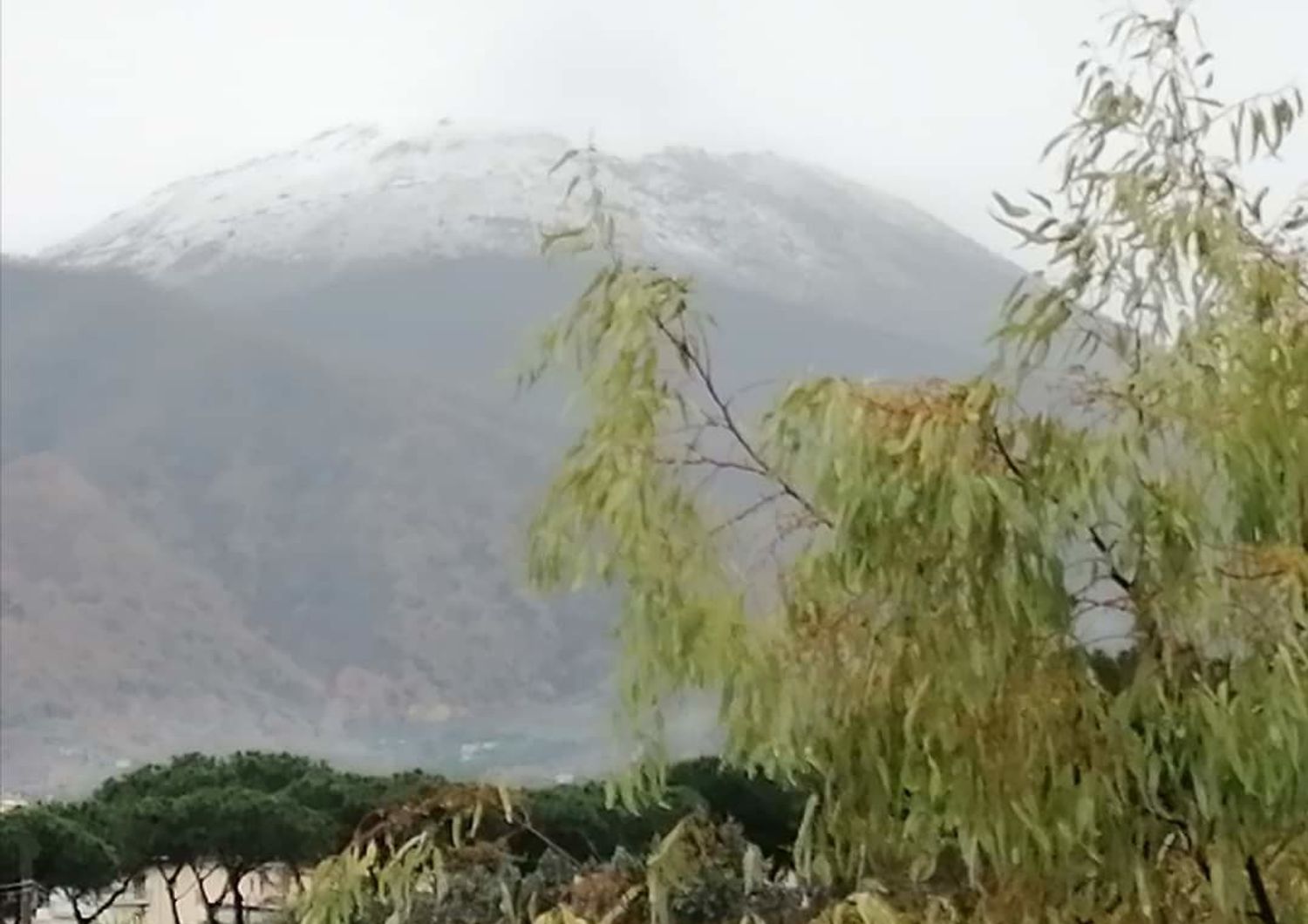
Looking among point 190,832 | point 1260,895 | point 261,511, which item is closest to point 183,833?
point 190,832

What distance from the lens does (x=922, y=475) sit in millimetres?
1551

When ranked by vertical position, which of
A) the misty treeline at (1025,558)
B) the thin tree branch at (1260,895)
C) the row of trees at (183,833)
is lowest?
the row of trees at (183,833)

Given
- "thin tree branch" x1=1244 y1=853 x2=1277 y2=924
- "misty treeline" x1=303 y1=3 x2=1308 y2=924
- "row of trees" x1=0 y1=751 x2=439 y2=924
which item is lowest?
"row of trees" x1=0 y1=751 x2=439 y2=924

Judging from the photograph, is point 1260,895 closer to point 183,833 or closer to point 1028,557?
point 1028,557

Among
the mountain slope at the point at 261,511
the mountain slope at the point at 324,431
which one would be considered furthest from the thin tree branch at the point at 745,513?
the mountain slope at the point at 261,511

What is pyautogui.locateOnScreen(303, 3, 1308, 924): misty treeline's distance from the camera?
5.16ft

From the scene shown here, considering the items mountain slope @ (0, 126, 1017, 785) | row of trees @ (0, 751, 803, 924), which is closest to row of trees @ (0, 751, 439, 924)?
row of trees @ (0, 751, 803, 924)

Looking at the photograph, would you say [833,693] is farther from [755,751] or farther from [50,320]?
[50,320]

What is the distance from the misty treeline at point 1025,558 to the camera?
5.16ft

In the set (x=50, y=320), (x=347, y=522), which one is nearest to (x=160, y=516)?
(x=347, y=522)

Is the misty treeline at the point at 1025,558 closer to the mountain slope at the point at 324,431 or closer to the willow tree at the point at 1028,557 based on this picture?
the willow tree at the point at 1028,557

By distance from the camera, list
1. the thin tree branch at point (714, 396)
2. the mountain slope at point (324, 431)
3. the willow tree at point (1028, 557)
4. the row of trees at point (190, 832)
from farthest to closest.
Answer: the mountain slope at point (324, 431) < the row of trees at point (190, 832) < the thin tree branch at point (714, 396) < the willow tree at point (1028, 557)

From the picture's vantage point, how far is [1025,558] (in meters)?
1.57

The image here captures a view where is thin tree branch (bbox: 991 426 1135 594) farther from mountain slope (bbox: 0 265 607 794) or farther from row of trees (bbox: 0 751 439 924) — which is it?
mountain slope (bbox: 0 265 607 794)
